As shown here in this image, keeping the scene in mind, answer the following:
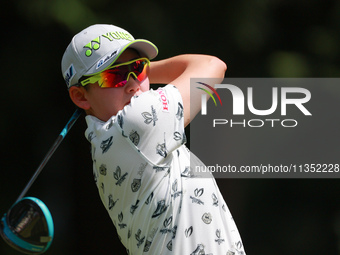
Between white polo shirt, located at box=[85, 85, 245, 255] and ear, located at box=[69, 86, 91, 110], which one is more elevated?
ear, located at box=[69, 86, 91, 110]

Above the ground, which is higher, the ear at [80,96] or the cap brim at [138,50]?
the cap brim at [138,50]

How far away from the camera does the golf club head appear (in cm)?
166

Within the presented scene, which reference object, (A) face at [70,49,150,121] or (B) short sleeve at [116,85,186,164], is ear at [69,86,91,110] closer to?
(A) face at [70,49,150,121]

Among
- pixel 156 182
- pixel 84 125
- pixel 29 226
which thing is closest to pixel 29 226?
pixel 29 226

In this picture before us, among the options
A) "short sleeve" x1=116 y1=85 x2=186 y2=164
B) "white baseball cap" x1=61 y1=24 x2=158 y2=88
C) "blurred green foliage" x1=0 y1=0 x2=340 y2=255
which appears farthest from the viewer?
"blurred green foliage" x1=0 y1=0 x2=340 y2=255

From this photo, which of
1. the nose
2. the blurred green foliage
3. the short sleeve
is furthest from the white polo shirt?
the blurred green foliage

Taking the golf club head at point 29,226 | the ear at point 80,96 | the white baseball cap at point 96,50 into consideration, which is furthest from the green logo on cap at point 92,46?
the golf club head at point 29,226

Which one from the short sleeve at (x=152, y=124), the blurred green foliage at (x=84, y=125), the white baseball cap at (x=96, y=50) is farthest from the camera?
the blurred green foliage at (x=84, y=125)

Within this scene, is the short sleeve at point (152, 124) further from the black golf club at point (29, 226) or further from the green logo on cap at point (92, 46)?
the black golf club at point (29, 226)

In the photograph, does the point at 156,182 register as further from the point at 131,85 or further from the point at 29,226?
the point at 29,226

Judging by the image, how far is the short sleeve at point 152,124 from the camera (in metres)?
1.58

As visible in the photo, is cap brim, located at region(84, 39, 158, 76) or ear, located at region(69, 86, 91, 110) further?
ear, located at region(69, 86, 91, 110)

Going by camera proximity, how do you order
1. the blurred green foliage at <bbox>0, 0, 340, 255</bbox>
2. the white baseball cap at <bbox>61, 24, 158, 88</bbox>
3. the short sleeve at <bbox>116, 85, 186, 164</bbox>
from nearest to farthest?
1. the short sleeve at <bbox>116, 85, 186, 164</bbox>
2. the white baseball cap at <bbox>61, 24, 158, 88</bbox>
3. the blurred green foliage at <bbox>0, 0, 340, 255</bbox>

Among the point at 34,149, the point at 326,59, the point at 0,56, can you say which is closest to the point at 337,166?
the point at 326,59
